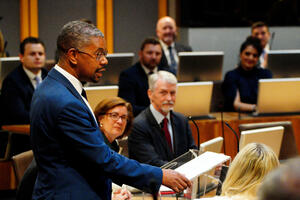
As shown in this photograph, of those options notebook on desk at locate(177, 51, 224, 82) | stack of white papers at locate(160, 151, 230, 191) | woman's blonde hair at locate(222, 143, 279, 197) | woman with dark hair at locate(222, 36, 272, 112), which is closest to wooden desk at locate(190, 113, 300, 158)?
woman with dark hair at locate(222, 36, 272, 112)

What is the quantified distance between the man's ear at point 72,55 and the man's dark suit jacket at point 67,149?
2.8 inches

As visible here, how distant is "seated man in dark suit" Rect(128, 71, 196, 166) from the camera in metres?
2.88

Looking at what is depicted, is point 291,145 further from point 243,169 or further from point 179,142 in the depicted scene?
point 243,169

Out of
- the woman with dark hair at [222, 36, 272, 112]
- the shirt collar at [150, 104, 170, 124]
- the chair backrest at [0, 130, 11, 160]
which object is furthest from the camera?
the woman with dark hair at [222, 36, 272, 112]

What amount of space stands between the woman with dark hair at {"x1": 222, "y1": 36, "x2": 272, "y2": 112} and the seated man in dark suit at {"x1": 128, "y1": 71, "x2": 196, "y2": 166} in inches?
48.6

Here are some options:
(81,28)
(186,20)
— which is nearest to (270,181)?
(81,28)

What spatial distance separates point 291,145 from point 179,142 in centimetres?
72

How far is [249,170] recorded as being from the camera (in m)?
1.74

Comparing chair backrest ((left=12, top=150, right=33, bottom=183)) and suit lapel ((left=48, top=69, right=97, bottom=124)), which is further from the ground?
suit lapel ((left=48, top=69, right=97, bottom=124))

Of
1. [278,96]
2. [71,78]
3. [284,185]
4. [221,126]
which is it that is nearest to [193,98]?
[221,126]

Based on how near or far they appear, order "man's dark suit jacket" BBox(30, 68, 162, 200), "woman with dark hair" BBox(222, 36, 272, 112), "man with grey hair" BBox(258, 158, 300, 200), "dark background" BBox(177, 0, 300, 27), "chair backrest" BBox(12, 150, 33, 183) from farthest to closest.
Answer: "dark background" BBox(177, 0, 300, 27) < "woman with dark hair" BBox(222, 36, 272, 112) < "chair backrest" BBox(12, 150, 33, 183) < "man's dark suit jacket" BBox(30, 68, 162, 200) < "man with grey hair" BBox(258, 158, 300, 200)

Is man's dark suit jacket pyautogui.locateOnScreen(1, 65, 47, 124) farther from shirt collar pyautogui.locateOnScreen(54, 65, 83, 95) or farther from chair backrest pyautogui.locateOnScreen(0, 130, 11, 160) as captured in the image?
shirt collar pyautogui.locateOnScreen(54, 65, 83, 95)

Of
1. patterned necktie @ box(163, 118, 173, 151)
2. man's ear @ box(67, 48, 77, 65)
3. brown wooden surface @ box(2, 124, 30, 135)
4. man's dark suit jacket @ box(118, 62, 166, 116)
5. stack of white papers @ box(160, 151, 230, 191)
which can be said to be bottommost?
brown wooden surface @ box(2, 124, 30, 135)

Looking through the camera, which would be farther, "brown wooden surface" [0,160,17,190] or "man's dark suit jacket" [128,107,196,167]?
"brown wooden surface" [0,160,17,190]
